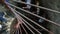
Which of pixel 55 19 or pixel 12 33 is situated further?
pixel 12 33

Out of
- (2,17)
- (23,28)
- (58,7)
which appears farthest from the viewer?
(2,17)

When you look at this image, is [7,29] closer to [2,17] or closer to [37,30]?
[2,17]

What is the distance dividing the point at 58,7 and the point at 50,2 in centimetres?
6

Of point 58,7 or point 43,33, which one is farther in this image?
point 43,33

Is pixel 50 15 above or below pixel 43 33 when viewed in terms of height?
above

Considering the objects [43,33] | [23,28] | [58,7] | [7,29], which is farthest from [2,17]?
[58,7]

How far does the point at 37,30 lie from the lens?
77cm

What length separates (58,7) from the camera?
2.33 ft

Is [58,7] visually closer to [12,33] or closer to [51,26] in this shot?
[51,26]

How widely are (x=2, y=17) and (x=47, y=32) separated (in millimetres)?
360

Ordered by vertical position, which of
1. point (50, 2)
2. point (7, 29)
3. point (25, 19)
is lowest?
point (7, 29)

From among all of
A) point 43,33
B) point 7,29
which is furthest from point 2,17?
point 43,33

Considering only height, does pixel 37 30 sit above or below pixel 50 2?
below

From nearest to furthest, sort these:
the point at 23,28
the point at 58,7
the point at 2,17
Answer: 1. the point at 58,7
2. the point at 23,28
3. the point at 2,17
